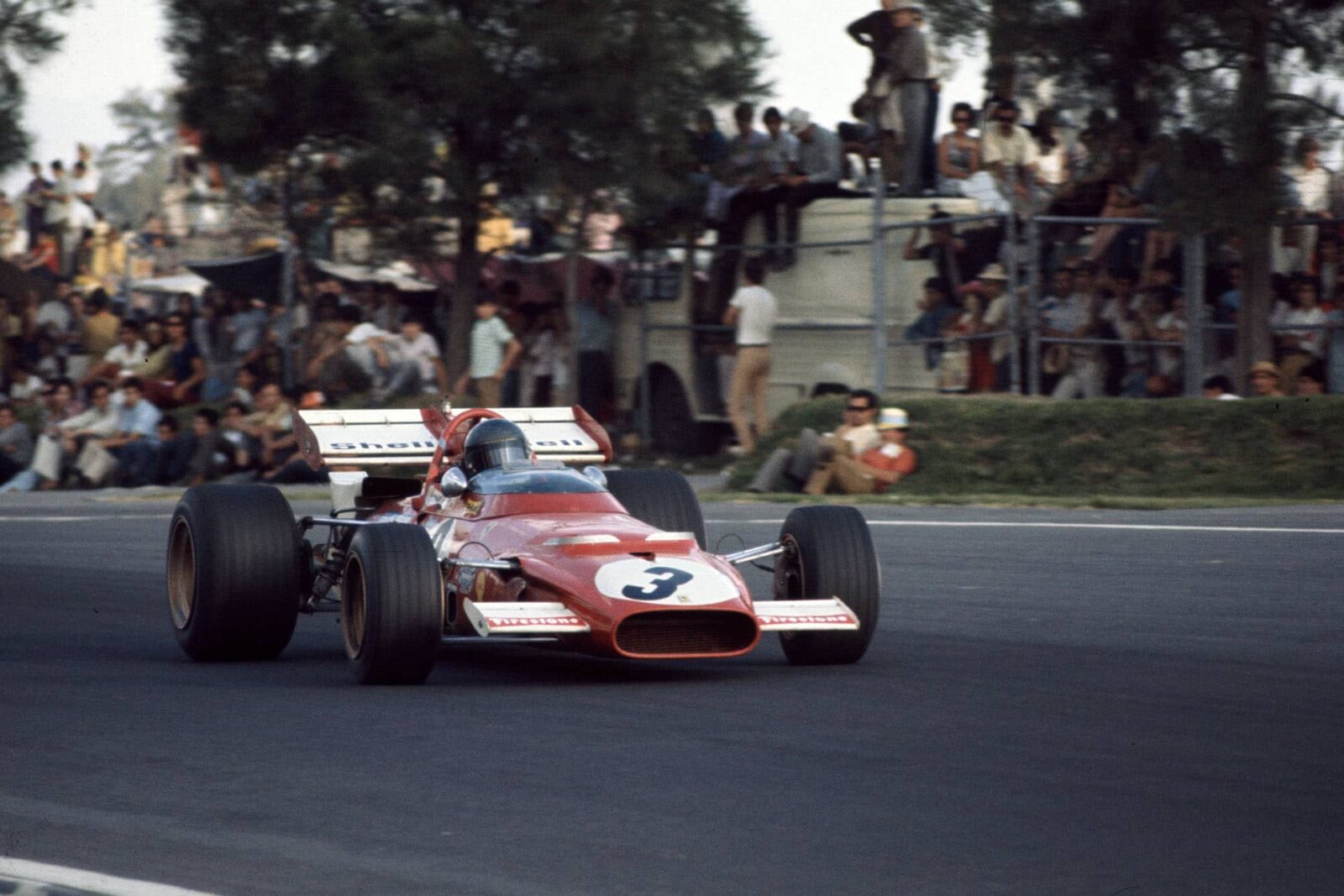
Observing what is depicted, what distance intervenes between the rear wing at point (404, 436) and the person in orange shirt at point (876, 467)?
6585 mm

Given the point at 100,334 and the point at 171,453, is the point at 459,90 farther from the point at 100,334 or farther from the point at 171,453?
the point at 100,334

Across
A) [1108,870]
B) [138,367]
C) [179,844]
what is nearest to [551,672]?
[179,844]

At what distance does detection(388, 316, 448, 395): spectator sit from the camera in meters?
22.3

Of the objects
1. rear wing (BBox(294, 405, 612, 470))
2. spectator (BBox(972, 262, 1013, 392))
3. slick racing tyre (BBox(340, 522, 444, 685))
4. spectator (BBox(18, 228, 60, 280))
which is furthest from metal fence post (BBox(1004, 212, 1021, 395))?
spectator (BBox(18, 228, 60, 280))

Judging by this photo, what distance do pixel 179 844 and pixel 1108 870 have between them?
2374 mm

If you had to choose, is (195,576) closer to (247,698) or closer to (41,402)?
(247,698)

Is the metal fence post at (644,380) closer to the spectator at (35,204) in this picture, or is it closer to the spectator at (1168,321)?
the spectator at (1168,321)

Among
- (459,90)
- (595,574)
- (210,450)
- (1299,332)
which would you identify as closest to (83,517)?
(210,450)

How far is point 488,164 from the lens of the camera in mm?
22781

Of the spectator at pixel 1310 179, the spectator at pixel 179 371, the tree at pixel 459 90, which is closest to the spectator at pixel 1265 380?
the spectator at pixel 1310 179

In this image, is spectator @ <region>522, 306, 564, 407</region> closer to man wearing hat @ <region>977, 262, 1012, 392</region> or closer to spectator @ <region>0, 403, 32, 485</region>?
man wearing hat @ <region>977, 262, 1012, 392</region>

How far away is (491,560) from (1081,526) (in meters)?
6.85

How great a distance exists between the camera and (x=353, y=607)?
9109 millimetres

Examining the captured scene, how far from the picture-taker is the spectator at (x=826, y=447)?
58.3 feet
